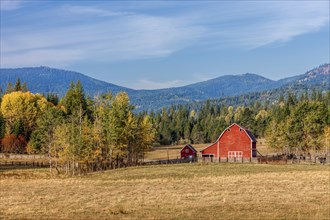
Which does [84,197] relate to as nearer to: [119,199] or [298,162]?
[119,199]

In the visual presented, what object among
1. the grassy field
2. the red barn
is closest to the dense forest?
the red barn

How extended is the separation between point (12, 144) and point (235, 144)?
2426 inches

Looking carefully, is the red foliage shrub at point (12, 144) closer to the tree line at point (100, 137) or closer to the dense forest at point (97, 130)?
the dense forest at point (97, 130)

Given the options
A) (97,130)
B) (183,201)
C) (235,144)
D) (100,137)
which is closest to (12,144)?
(97,130)

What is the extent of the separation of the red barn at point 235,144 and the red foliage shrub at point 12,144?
5625cm

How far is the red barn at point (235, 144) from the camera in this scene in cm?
9706

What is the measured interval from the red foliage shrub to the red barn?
2215 inches

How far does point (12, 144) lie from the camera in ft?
420

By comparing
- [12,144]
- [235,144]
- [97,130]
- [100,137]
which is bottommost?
[235,144]

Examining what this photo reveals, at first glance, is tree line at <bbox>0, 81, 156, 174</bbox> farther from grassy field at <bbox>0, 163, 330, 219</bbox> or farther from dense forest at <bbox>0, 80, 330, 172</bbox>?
grassy field at <bbox>0, 163, 330, 219</bbox>

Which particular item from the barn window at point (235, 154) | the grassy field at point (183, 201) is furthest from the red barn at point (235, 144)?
the grassy field at point (183, 201)

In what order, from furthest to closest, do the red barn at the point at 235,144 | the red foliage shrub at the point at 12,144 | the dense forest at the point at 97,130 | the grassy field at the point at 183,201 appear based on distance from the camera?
the red foliage shrub at the point at 12,144
the red barn at the point at 235,144
the dense forest at the point at 97,130
the grassy field at the point at 183,201

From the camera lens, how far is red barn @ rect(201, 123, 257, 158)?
318ft

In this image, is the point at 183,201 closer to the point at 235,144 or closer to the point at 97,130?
the point at 97,130
